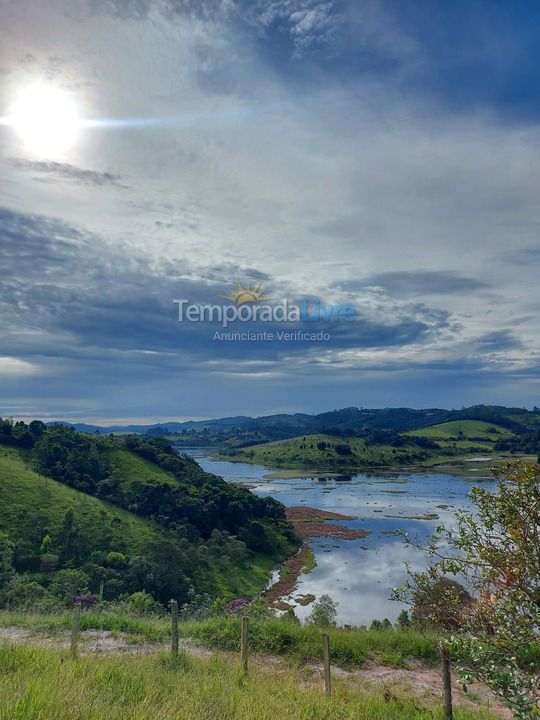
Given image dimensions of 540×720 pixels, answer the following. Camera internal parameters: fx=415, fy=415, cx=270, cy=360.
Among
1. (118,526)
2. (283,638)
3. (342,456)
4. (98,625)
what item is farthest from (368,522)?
(342,456)

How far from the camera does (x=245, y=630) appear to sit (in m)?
12.6

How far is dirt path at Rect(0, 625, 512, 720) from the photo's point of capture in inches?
475

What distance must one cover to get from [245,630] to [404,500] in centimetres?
8989

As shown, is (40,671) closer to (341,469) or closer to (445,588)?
(445,588)

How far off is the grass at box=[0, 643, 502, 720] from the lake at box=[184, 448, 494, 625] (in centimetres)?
506

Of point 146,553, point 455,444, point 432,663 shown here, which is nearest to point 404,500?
point 146,553

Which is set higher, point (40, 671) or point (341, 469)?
point (40, 671)

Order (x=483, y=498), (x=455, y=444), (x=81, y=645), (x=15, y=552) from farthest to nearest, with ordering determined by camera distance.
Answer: (x=455, y=444) < (x=15, y=552) < (x=81, y=645) < (x=483, y=498)

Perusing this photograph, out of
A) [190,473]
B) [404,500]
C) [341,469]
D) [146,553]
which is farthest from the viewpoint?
[341,469]

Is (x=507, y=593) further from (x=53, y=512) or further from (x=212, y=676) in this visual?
(x=53, y=512)

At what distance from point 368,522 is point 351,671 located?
65.4 m

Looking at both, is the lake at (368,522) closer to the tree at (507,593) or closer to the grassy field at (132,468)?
the tree at (507,593)

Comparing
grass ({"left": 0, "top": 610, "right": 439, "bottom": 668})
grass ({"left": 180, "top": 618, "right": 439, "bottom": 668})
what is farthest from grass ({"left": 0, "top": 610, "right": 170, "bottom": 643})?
grass ({"left": 180, "top": 618, "right": 439, "bottom": 668})

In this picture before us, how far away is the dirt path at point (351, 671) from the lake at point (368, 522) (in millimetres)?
8772
